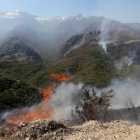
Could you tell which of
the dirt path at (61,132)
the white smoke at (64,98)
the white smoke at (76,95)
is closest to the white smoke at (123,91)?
the white smoke at (76,95)

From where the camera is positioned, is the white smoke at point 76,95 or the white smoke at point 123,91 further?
the white smoke at point 123,91

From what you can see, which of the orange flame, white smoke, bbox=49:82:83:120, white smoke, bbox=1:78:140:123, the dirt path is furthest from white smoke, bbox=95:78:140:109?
the dirt path

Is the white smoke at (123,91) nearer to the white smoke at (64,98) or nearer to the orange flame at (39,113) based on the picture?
the white smoke at (64,98)

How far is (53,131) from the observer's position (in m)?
5.04

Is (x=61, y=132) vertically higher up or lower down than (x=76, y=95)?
higher up

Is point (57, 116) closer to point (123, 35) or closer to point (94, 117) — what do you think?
point (94, 117)

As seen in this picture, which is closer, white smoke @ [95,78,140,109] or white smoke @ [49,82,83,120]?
white smoke @ [49,82,83,120]

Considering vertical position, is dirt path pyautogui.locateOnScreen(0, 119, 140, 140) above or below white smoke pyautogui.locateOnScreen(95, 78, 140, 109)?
above

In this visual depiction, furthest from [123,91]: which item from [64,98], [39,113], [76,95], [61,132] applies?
[61,132]

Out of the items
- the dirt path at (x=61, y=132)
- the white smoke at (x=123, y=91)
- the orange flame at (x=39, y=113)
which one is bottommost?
the orange flame at (x=39, y=113)

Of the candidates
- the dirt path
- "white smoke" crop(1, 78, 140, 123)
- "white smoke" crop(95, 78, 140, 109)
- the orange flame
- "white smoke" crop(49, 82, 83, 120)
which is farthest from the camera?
"white smoke" crop(95, 78, 140, 109)

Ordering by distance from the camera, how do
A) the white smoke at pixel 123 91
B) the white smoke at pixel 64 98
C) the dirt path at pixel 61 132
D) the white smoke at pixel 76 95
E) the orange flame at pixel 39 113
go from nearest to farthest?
the dirt path at pixel 61 132 < the orange flame at pixel 39 113 < the white smoke at pixel 64 98 < the white smoke at pixel 76 95 < the white smoke at pixel 123 91

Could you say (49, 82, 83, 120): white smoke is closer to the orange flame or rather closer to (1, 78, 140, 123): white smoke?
(1, 78, 140, 123): white smoke

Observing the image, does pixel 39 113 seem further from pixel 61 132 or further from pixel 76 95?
pixel 61 132
